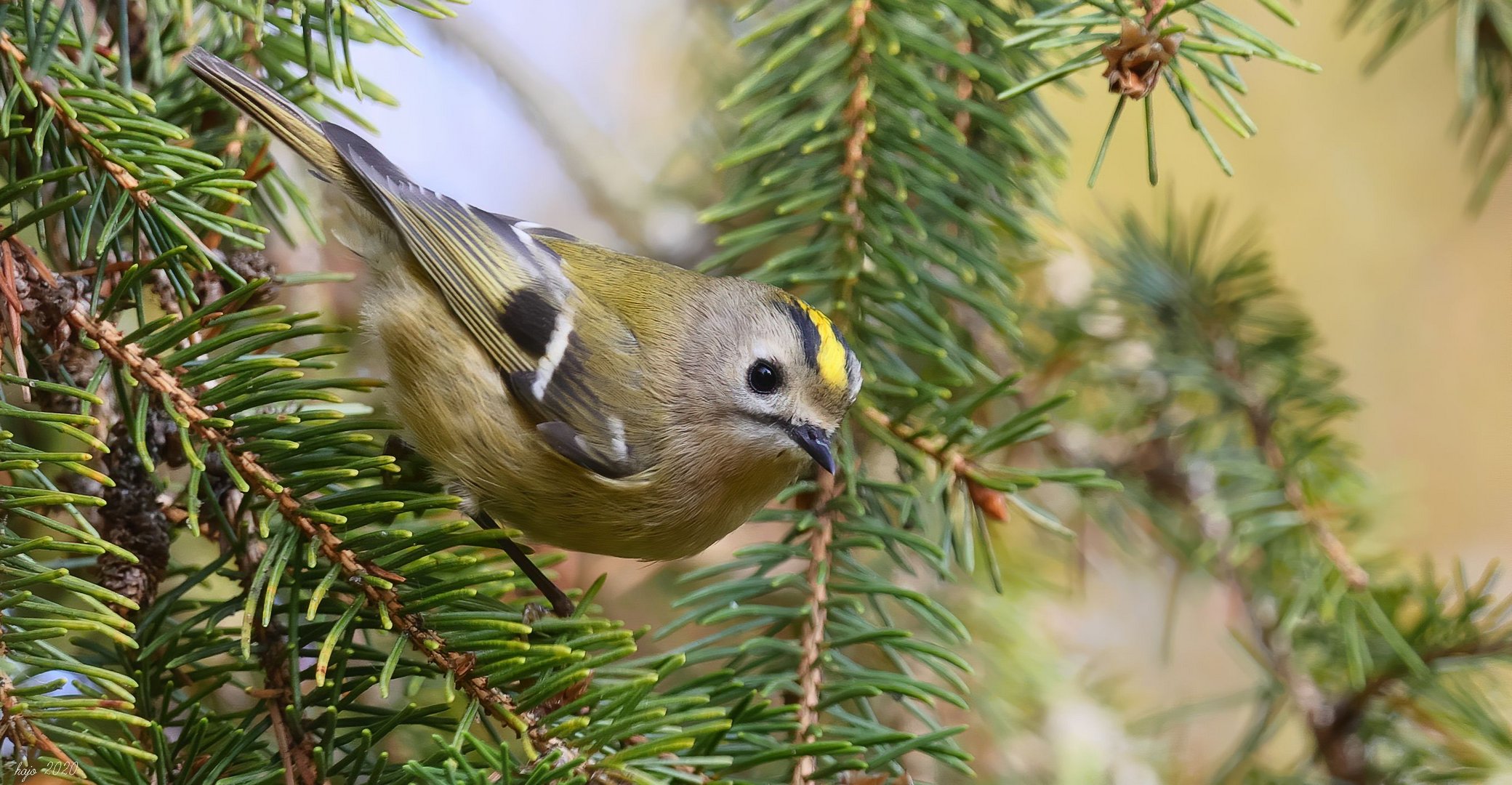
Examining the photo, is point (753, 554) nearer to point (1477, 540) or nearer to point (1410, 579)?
point (1410, 579)

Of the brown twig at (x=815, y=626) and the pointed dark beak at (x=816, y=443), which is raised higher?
the pointed dark beak at (x=816, y=443)

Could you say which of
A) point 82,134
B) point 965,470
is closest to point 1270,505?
point 965,470

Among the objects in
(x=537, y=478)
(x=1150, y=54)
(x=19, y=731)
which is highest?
(x=1150, y=54)

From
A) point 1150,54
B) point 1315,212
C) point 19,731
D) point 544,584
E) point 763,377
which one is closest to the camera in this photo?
point 19,731

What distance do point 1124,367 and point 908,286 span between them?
0.64 metres

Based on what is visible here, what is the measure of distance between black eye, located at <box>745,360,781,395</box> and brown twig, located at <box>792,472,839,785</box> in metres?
0.17

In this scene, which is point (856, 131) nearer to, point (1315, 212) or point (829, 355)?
point (829, 355)

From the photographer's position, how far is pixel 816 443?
48.8 inches

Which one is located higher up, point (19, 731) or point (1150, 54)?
point (1150, 54)

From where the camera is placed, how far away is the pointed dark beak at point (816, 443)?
3.95 feet

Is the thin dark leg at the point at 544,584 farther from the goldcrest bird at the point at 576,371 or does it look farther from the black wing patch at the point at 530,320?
the black wing patch at the point at 530,320

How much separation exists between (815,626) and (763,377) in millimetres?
415

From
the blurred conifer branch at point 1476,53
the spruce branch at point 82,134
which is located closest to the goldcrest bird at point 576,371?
the spruce branch at point 82,134

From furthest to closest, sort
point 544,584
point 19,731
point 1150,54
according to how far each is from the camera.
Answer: point 544,584 < point 1150,54 < point 19,731
